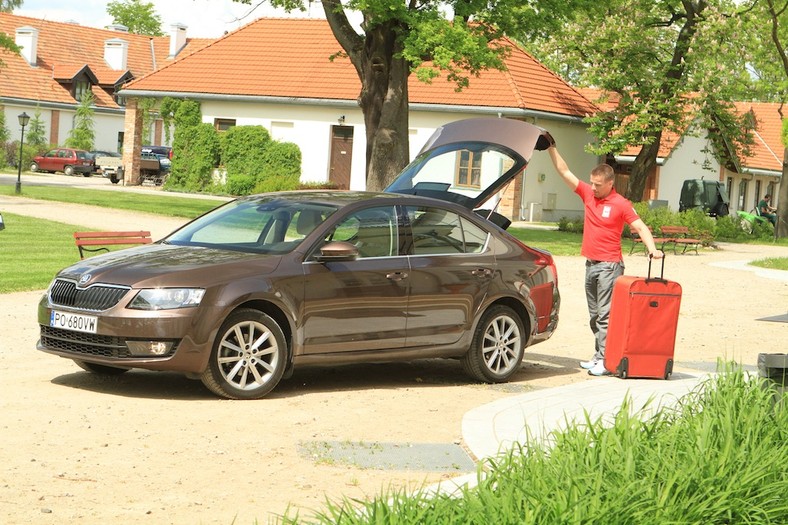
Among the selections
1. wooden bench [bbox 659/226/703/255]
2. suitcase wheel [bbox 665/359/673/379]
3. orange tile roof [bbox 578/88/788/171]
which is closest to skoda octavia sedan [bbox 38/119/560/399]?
suitcase wheel [bbox 665/359/673/379]

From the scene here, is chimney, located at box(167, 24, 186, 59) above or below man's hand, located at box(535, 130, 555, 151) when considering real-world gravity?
above

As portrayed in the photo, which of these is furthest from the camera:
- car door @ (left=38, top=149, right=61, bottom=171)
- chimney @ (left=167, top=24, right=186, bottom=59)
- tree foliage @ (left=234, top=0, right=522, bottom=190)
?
chimney @ (left=167, top=24, right=186, bottom=59)

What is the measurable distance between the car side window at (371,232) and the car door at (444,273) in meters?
0.19

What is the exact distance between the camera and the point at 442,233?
11602 millimetres

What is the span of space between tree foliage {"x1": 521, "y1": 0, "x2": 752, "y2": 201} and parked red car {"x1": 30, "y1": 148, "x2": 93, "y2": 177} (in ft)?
100

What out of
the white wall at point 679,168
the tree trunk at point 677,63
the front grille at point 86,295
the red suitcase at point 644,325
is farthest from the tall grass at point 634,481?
the white wall at point 679,168

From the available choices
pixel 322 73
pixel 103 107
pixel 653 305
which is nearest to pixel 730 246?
pixel 322 73

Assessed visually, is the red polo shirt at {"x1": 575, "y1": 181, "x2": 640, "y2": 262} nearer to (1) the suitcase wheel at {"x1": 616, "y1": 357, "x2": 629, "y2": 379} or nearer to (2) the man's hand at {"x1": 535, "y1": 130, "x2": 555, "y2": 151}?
(2) the man's hand at {"x1": 535, "y1": 130, "x2": 555, "y2": 151}

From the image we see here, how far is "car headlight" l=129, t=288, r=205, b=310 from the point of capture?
9.63 meters

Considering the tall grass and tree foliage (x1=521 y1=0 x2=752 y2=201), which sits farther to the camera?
tree foliage (x1=521 y1=0 x2=752 y2=201)

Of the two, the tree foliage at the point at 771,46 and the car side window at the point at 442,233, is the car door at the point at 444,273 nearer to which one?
the car side window at the point at 442,233

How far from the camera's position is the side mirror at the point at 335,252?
10438 mm

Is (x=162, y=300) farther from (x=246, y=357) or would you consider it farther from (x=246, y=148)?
(x=246, y=148)

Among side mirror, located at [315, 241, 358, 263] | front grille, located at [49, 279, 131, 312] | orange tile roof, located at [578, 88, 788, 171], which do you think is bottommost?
front grille, located at [49, 279, 131, 312]
